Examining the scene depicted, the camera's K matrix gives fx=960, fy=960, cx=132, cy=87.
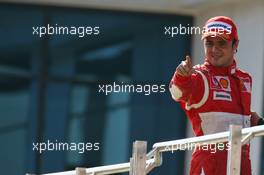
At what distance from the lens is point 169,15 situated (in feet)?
36.5

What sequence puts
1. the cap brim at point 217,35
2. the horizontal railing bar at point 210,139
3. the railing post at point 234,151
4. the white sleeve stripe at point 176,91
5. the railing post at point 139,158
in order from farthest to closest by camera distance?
the cap brim at point 217,35 → the white sleeve stripe at point 176,91 → the railing post at point 139,158 → the horizontal railing bar at point 210,139 → the railing post at point 234,151

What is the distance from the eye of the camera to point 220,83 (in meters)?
4.69

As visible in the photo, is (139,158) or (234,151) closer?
(234,151)

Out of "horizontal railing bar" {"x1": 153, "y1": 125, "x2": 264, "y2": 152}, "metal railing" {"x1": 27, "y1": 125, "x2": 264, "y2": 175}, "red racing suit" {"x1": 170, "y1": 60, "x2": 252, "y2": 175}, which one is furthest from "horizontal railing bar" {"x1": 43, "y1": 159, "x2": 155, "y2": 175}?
"red racing suit" {"x1": 170, "y1": 60, "x2": 252, "y2": 175}

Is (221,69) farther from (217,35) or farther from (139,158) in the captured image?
(139,158)

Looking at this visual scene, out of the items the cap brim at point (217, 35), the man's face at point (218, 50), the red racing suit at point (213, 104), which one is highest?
the cap brim at point (217, 35)

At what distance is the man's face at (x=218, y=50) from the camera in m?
4.68

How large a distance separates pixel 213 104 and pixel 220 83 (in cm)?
12

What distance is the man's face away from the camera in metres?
4.68

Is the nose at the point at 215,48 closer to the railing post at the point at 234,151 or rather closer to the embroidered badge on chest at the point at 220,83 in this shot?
the embroidered badge on chest at the point at 220,83

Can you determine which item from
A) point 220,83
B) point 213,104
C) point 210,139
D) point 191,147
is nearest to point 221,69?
point 220,83

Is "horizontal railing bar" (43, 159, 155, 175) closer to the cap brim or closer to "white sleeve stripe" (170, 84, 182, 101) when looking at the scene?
"white sleeve stripe" (170, 84, 182, 101)

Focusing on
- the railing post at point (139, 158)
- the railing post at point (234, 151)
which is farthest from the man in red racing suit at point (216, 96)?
the railing post at point (234, 151)

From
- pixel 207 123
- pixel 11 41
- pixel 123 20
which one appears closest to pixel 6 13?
pixel 11 41
